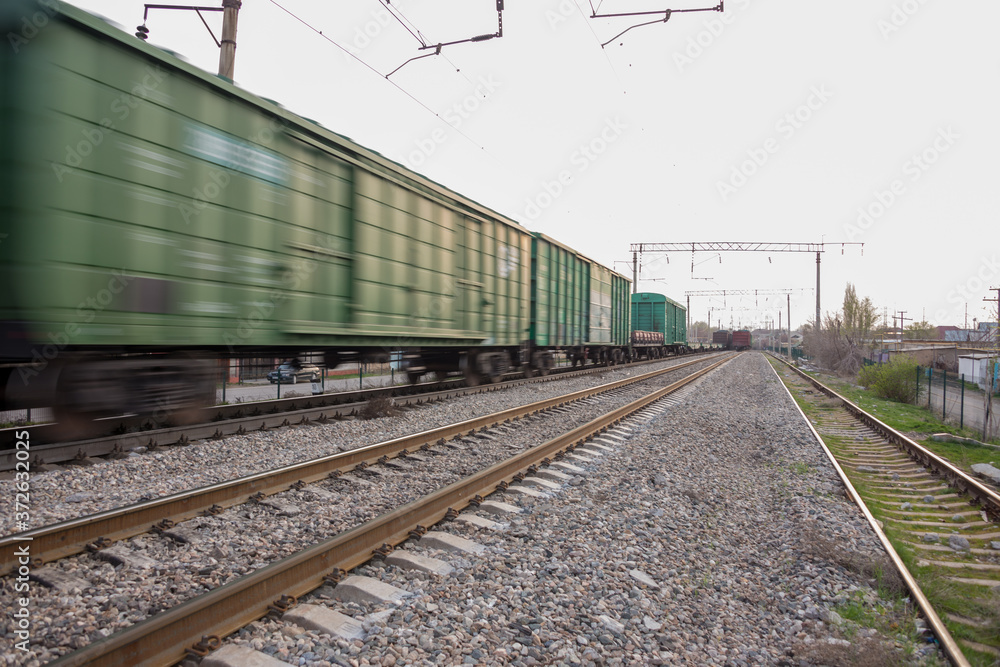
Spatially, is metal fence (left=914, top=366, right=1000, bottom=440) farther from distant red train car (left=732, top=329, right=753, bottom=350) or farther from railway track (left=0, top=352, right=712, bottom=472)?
distant red train car (left=732, top=329, right=753, bottom=350)

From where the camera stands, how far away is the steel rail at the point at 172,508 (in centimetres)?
319

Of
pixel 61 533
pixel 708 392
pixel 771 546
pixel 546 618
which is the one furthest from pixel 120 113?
pixel 708 392

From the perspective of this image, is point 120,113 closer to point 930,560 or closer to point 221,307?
point 221,307

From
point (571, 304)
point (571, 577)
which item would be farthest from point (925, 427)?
point (571, 577)

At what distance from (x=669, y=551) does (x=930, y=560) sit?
2246 millimetres

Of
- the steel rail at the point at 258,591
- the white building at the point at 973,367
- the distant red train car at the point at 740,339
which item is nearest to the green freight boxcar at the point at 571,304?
the steel rail at the point at 258,591

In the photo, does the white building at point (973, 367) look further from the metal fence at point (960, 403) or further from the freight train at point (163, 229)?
the freight train at point (163, 229)

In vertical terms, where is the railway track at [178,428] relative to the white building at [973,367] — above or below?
below

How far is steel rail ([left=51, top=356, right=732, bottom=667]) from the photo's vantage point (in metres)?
2.24

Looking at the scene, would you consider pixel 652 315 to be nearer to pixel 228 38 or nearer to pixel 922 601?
pixel 228 38

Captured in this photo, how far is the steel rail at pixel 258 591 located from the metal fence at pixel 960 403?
37.0ft

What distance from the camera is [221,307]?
229 inches

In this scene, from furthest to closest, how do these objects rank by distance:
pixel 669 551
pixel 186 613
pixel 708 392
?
1. pixel 708 392
2. pixel 669 551
3. pixel 186 613

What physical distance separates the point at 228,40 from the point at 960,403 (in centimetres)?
1983
